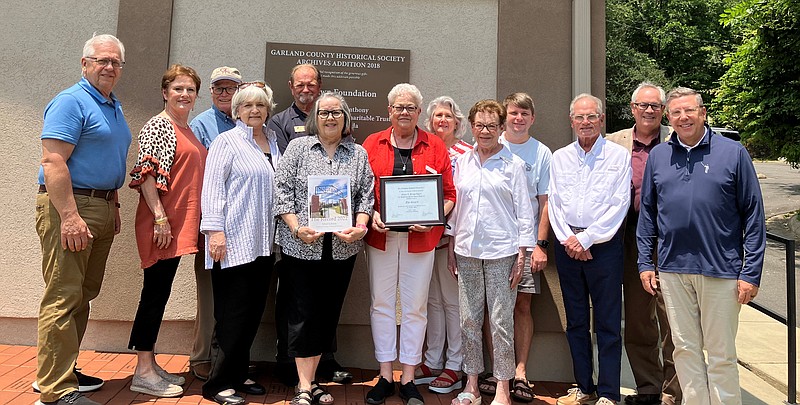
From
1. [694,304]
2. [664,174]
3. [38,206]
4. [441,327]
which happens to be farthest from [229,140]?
[694,304]

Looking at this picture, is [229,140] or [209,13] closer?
[229,140]

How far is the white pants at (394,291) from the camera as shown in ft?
12.5

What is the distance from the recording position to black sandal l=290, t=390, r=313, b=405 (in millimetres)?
3582

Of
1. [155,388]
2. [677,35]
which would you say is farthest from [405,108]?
[677,35]

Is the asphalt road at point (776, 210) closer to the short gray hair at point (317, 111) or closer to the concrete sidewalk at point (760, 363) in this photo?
the concrete sidewalk at point (760, 363)

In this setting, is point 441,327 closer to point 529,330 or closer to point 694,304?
point 529,330

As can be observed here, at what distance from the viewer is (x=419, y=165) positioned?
3826 mm

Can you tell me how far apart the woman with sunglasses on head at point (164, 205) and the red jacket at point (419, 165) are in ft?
4.25

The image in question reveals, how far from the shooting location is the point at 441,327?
14.1ft

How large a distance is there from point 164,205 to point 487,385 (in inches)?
112

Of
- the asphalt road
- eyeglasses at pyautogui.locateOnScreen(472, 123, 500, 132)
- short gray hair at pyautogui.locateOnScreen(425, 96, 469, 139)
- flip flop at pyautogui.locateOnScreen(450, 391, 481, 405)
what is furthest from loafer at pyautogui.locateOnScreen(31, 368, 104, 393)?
the asphalt road

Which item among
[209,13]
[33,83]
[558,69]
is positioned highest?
[209,13]

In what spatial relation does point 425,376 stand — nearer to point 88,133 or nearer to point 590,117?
point 590,117

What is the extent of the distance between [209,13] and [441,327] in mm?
3533
